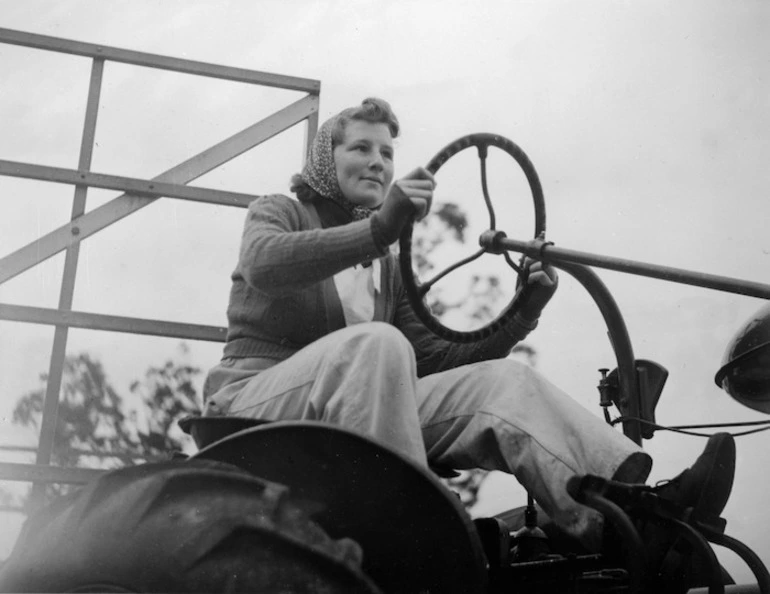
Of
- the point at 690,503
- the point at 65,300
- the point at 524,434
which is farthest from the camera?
the point at 65,300

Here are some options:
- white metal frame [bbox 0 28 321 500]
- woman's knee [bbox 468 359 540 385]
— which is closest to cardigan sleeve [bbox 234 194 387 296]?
woman's knee [bbox 468 359 540 385]

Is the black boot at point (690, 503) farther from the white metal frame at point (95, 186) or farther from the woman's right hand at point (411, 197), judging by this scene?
the white metal frame at point (95, 186)

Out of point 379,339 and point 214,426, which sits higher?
point 379,339

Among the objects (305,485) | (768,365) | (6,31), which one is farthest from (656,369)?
(6,31)

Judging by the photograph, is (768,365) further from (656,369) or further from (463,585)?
(463,585)

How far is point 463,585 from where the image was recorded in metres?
1.54

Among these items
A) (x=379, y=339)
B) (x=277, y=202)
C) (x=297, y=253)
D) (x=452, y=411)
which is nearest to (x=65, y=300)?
(x=277, y=202)

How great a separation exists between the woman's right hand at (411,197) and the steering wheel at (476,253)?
0.22 ft

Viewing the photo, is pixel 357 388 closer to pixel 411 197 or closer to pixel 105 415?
pixel 411 197

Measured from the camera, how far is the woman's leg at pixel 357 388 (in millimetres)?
1741

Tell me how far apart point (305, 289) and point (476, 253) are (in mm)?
471

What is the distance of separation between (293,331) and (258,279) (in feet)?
0.58

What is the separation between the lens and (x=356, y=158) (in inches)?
104

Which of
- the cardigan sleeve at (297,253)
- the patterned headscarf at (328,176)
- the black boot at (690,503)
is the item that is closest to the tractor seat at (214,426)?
the cardigan sleeve at (297,253)
